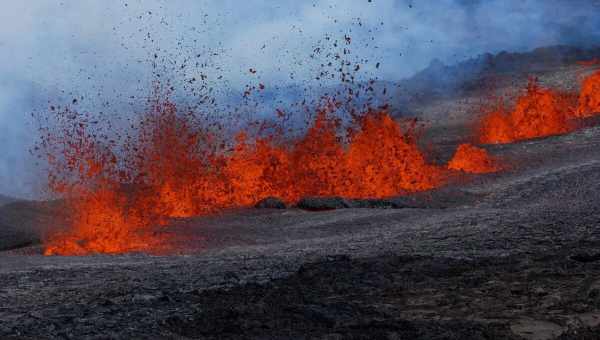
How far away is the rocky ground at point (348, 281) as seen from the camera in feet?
22.1

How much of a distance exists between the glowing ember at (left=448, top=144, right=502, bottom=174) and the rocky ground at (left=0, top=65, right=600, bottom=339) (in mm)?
4701

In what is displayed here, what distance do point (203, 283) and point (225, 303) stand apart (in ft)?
3.79

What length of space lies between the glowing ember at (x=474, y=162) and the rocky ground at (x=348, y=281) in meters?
4.70

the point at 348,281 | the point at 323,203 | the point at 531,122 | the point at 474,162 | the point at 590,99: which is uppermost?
the point at 590,99

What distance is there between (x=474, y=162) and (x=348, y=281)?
1281cm

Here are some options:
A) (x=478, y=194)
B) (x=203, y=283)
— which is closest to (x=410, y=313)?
(x=203, y=283)

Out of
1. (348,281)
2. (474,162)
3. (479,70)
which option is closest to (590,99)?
(474,162)

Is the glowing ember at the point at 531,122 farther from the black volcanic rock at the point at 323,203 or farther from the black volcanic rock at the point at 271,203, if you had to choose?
the black volcanic rock at the point at 271,203

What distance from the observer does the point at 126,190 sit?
22828 mm

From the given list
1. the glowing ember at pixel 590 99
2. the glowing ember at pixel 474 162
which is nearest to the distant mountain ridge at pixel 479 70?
the glowing ember at pixel 590 99

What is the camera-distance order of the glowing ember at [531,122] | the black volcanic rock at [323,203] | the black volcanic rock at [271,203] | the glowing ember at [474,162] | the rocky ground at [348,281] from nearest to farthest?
the rocky ground at [348,281] → the black volcanic rock at [323,203] → the black volcanic rock at [271,203] → the glowing ember at [474,162] → the glowing ember at [531,122]

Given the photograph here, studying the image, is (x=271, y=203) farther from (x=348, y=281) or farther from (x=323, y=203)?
(x=348, y=281)

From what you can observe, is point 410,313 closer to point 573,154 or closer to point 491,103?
point 573,154

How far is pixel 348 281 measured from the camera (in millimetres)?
8688
